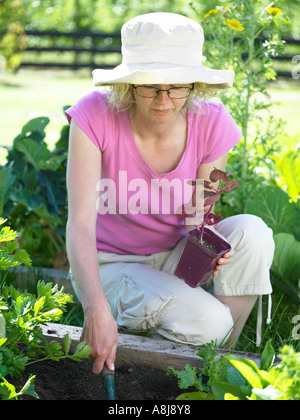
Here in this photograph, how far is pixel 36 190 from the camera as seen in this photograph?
9.51 ft

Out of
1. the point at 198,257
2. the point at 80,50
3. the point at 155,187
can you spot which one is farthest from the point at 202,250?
the point at 80,50

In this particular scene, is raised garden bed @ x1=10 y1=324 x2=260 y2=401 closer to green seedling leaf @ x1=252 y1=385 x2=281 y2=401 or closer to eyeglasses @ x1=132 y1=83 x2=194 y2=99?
green seedling leaf @ x1=252 y1=385 x2=281 y2=401

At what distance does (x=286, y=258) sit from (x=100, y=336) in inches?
41.9

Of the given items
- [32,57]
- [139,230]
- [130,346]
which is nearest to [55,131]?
[139,230]

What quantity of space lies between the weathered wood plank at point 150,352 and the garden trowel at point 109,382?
0.62ft

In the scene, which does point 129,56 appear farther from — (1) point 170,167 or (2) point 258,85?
(2) point 258,85

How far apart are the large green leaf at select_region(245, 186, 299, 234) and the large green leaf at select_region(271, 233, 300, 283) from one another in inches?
6.3

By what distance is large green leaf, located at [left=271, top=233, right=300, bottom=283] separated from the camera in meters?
2.47

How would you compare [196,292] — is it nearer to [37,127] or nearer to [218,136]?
[218,136]

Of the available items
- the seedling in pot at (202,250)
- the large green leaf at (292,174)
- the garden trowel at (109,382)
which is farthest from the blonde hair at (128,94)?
the garden trowel at (109,382)

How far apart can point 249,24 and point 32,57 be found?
43.9 ft

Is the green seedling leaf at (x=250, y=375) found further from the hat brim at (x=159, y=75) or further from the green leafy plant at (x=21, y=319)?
the hat brim at (x=159, y=75)

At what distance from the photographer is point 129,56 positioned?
1.94 meters

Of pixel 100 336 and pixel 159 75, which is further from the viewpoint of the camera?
pixel 159 75
